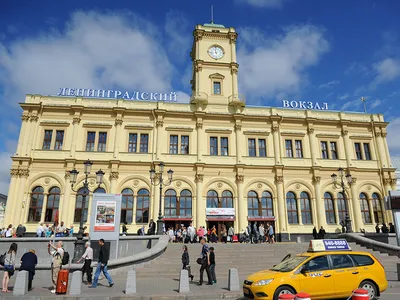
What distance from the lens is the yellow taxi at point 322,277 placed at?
27.0 feet

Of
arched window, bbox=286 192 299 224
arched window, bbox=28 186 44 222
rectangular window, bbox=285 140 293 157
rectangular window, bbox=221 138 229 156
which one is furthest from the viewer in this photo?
rectangular window, bbox=285 140 293 157

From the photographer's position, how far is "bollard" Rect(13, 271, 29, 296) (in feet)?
30.9

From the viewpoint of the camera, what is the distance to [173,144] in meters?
30.1

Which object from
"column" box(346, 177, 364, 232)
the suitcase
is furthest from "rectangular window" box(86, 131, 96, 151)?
"column" box(346, 177, 364, 232)

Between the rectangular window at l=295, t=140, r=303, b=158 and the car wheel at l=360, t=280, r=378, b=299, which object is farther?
the rectangular window at l=295, t=140, r=303, b=158

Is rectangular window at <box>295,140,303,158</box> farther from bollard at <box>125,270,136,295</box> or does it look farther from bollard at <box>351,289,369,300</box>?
bollard at <box>351,289,369,300</box>

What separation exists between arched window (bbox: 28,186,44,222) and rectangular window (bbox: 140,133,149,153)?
1032cm

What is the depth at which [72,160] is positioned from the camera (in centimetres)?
2747

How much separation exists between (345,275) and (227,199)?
2039cm

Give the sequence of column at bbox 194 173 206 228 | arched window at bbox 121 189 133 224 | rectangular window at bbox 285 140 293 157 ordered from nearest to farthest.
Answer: arched window at bbox 121 189 133 224
column at bbox 194 173 206 228
rectangular window at bbox 285 140 293 157

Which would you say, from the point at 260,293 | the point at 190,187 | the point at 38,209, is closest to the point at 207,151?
the point at 190,187

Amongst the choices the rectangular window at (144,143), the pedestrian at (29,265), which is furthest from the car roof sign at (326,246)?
the rectangular window at (144,143)

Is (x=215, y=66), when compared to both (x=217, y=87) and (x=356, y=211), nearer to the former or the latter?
(x=217, y=87)

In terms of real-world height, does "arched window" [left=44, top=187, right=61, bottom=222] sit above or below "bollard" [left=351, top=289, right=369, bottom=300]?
above
